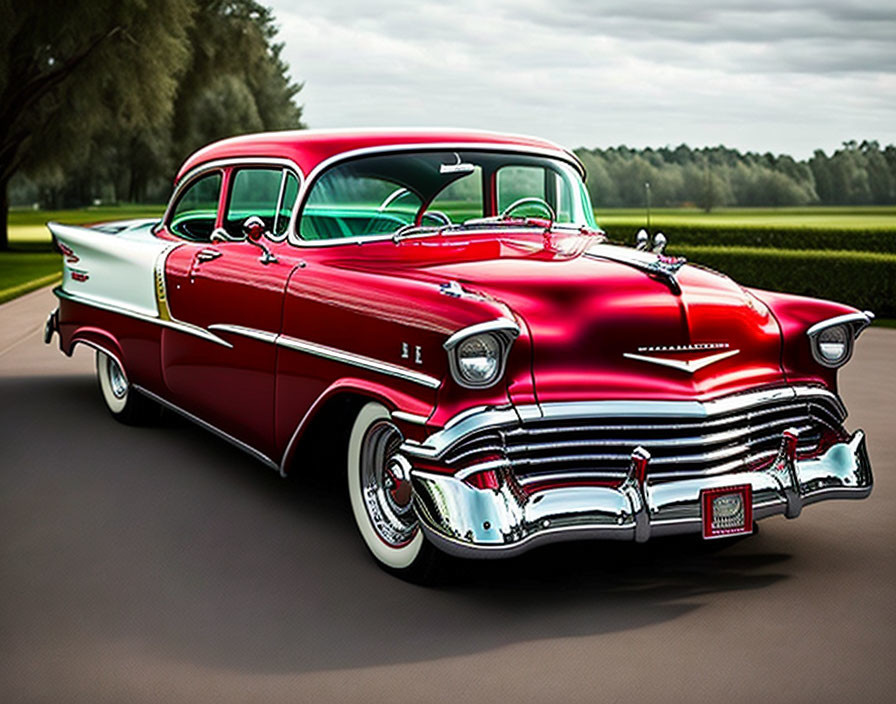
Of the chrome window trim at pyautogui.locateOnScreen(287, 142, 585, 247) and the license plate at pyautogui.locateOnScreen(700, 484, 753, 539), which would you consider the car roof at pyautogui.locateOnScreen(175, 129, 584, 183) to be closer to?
the chrome window trim at pyautogui.locateOnScreen(287, 142, 585, 247)

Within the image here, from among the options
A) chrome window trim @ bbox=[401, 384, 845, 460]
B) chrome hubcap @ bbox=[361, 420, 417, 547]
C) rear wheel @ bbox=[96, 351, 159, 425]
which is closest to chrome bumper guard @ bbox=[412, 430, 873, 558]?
chrome window trim @ bbox=[401, 384, 845, 460]

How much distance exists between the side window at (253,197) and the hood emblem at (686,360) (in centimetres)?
216

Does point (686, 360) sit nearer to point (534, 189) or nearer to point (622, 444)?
point (622, 444)

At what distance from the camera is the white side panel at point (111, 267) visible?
22.5 feet

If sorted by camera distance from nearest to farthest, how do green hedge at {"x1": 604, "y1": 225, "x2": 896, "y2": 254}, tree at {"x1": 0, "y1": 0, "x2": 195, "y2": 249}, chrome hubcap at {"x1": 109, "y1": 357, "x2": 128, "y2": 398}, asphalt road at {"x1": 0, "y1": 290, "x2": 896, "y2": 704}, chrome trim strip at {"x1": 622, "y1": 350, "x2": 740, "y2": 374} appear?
asphalt road at {"x1": 0, "y1": 290, "x2": 896, "y2": 704}, chrome trim strip at {"x1": 622, "y1": 350, "x2": 740, "y2": 374}, chrome hubcap at {"x1": 109, "y1": 357, "x2": 128, "y2": 398}, green hedge at {"x1": 604, "y1": 225, "x2": 896, "y2": 254}, tree at {"x1": 0, "y1": 0, "x2": 195, "y2": 249}

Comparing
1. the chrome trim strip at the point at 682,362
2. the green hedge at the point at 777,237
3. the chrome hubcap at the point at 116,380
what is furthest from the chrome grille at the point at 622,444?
the green hedge at the point at 777,237

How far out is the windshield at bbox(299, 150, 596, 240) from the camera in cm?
557

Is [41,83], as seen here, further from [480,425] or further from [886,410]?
[480,425]

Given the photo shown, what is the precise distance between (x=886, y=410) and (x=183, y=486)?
16.3ft

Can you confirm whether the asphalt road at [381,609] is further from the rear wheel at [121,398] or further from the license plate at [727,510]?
the rear wheel at [121,398]

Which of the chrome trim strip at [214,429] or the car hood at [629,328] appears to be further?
the chrome trim strip at [214,429]

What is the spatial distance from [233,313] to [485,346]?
1.87 meters

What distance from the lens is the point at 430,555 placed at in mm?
4441

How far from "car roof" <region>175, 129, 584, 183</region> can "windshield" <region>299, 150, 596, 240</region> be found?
6 centimetres
